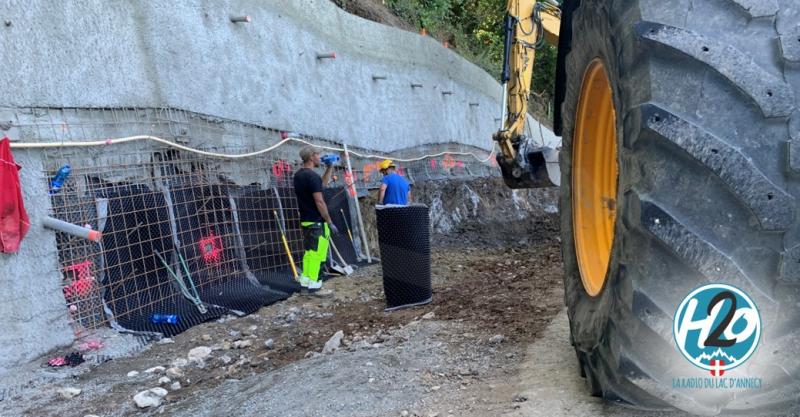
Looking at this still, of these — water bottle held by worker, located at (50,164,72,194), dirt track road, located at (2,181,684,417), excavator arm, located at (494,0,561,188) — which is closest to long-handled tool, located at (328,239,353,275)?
dirt track road, located at (2,181,684,417)

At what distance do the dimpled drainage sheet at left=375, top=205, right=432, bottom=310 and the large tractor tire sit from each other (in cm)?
373

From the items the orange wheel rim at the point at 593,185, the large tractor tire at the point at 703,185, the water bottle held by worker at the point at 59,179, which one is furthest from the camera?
the water bottle held by worker at the point at 59,179

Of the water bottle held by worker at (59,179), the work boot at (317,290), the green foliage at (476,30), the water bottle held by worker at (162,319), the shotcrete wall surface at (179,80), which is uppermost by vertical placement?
the green foliage at (476,30)

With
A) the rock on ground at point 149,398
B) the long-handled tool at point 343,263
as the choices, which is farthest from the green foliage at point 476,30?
the rock on ground at point 149,398

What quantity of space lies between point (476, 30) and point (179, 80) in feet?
54.1

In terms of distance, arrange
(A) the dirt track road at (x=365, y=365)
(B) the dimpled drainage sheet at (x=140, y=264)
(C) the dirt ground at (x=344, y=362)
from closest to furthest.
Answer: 1. (A) the dirt track road at (x=365, y=365)
2. (C) the dirt ground at (x=344, y=362)
3. (B) the dimpled drainage sheet at (x=140, y=264)

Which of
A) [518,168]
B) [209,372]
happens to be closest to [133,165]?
[209,372]

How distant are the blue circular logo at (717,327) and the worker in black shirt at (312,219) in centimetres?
556

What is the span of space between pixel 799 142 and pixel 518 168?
433 centimetres

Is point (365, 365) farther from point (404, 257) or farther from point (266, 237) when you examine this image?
point (266, 237)

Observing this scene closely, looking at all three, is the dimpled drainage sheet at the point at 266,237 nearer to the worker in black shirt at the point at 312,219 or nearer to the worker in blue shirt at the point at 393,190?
the worker in black shirt at the point at 312,219

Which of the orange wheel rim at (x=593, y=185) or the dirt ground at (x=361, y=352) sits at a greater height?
the orange wheel rim at (x=593, y=185)

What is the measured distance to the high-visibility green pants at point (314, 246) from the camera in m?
7.14

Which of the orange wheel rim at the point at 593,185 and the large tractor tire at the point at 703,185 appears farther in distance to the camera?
the orange wheel rim at the point at 593,185
